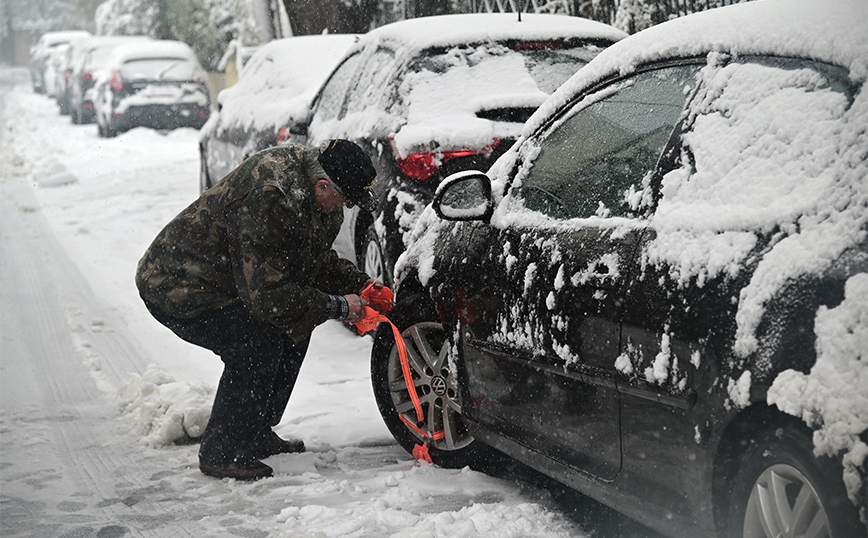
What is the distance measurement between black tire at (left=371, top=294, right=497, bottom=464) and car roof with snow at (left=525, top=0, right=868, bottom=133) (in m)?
1.27

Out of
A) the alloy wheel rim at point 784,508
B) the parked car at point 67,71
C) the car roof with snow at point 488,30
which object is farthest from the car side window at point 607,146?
the parked car at point 67,71

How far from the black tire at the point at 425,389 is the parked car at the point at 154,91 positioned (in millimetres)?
15059

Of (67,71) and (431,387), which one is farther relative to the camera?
(67,71)

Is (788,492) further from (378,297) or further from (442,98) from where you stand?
(442,98)

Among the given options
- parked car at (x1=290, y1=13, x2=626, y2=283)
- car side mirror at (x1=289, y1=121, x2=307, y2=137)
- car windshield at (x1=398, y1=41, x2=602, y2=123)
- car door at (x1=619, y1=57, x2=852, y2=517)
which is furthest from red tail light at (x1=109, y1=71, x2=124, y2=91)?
car door at (x1=619, y1=57, x2=852, y2=517)

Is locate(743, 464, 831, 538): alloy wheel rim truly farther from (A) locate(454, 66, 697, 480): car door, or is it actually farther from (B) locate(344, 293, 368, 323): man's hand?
(B) locate(344, 293, 368, 323): man's hand

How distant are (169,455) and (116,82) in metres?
15.1

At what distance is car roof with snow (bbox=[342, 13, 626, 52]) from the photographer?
587cm

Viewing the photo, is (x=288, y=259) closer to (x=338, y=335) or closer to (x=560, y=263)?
(x=560, y=263)

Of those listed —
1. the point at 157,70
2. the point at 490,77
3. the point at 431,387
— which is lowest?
the point at 157,70

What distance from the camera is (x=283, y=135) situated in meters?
7.77

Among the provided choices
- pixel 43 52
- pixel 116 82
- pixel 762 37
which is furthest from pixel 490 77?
pixel 43 52

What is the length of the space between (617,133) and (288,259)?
4.63ft

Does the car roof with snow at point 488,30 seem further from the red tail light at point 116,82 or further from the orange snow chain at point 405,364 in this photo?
the red tail light at point 116,82
